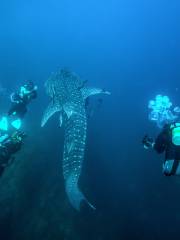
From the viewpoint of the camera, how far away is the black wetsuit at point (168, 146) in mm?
6602

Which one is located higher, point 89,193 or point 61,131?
point 61,131

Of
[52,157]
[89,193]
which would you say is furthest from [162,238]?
[52,157]

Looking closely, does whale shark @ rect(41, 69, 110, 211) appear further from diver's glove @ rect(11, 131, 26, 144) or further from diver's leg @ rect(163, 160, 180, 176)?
diver's leg @ rect(163, 160, 180, 176)

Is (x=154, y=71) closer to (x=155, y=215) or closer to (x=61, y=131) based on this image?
(x=61, y=131)

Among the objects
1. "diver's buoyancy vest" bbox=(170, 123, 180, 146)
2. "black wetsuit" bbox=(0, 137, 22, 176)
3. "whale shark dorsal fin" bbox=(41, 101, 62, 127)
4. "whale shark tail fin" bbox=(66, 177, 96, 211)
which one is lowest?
"whale shark tail fin" bbox=(66, 177, 96, 211)

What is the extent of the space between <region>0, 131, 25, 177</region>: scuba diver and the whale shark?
1.60m

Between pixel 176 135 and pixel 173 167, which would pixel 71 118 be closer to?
pixel 176 135

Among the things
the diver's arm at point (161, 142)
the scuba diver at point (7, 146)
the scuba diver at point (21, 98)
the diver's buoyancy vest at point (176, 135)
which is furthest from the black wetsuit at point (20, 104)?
the diver's buoyancy vest at point (176, 135)

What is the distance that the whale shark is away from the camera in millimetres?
7836

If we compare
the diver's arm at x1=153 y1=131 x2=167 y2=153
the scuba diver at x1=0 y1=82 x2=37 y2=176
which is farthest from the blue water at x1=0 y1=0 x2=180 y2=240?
the diver's arm at x1=153 y1=131 x2=167 y2=153

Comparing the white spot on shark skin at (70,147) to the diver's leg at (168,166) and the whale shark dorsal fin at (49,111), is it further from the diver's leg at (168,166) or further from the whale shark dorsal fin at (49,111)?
the diver's leg at (168,166)

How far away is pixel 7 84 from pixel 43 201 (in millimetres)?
12197

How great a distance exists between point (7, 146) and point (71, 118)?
2.48m

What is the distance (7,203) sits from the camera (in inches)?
399
